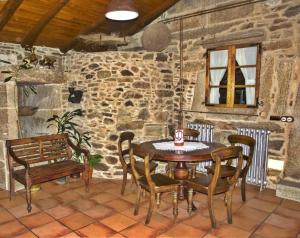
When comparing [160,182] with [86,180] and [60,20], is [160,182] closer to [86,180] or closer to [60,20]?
[86,180]

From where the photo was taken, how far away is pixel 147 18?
16.2ft

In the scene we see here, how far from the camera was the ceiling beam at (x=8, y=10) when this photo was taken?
3379 millimetres

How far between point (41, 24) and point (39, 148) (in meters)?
1.88

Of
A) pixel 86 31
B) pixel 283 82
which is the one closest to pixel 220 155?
pixel 283 82

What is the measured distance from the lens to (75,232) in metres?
2.76

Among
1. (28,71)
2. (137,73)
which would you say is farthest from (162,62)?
(28,71)

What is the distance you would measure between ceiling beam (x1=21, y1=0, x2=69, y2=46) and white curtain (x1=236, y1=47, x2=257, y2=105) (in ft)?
8.96

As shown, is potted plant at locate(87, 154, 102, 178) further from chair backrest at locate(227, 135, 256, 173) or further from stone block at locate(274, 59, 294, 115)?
stone block at locate(274, 59, 294, 115)

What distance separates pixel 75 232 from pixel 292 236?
7.37ft

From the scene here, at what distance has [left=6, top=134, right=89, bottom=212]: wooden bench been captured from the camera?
337cm

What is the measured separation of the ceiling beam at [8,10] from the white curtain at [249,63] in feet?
10.7

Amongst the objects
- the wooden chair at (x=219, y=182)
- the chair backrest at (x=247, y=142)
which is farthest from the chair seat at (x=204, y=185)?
the chair backrest at (x=247, y=142)

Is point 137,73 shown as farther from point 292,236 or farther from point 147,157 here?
point 292,236

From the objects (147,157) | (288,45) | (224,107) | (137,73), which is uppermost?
(288,45)
